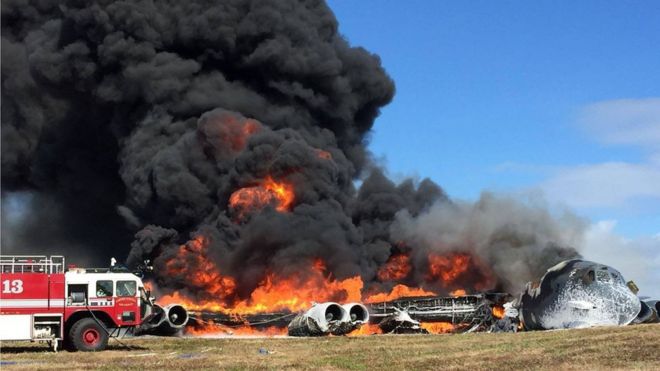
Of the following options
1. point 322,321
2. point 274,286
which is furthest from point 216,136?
point 322,321

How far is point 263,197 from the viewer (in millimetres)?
69125

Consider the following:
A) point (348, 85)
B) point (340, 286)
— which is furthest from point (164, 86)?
point (340, 286)

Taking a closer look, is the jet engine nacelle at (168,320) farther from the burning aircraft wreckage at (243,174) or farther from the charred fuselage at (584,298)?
the charred fuselage at (584,298)

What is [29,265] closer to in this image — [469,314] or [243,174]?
[469,314]

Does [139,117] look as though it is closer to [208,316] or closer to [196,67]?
[196,67]

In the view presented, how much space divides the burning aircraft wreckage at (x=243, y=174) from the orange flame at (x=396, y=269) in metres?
0.13

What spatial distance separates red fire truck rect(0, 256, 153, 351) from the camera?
3725 centimetres

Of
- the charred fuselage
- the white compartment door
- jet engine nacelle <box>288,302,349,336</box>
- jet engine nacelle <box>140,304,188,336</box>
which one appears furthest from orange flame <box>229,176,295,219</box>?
the white compartment door

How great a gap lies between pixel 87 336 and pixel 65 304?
67.3 inches

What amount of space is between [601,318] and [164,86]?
1790 inches

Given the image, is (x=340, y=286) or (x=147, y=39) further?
(x=147, y=39)

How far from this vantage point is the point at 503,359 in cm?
3012

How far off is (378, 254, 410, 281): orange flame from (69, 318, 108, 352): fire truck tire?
40.9m

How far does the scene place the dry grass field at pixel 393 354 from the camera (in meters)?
29.1
